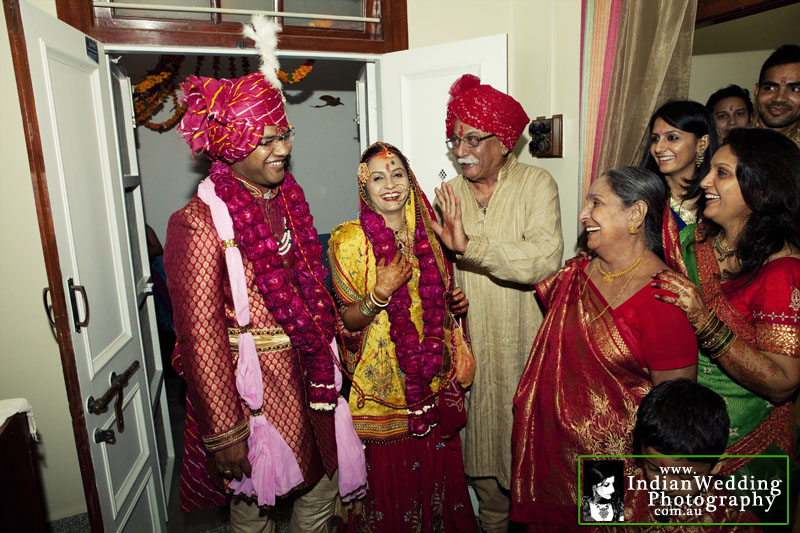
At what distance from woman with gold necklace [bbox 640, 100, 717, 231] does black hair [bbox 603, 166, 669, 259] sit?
1.09 ft

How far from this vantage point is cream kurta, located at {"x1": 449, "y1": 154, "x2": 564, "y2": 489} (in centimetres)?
245

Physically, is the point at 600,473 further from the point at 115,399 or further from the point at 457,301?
the point at 115,399

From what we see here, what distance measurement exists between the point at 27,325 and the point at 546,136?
3183 millimetres

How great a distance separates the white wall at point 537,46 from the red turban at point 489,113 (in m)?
0.63

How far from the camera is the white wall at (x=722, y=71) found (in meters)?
4.73

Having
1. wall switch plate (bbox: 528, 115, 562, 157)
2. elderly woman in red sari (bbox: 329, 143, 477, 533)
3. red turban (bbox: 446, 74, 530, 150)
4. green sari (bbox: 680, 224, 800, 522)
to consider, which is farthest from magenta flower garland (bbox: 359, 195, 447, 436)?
wall switch plate (bbox: 528, 115, 562, 157)

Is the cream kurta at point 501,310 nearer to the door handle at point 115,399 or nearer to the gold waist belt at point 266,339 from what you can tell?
the gold waist belt at point 266,339

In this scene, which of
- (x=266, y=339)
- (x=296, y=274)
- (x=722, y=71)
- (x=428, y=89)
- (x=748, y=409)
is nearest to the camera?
(x=748, y=409)

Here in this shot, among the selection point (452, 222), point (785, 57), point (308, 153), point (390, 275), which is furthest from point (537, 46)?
point (308, 153)

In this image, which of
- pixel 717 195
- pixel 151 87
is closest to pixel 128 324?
pixel 717 195

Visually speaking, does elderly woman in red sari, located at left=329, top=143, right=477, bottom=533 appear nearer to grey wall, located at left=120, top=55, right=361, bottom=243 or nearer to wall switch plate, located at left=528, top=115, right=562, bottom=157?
wall switch plate, located at left=528, top=115, right=562, bottom=157

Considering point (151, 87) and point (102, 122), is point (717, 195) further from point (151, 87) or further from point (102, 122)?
point (151, 87)

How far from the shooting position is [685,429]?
5.19ft

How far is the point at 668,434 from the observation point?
1593 mm
